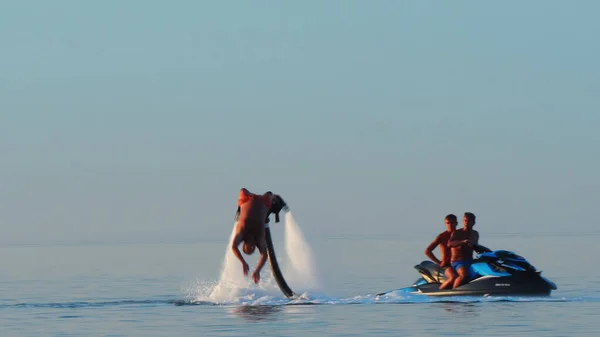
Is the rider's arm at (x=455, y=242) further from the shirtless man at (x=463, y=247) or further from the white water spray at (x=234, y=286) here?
the white water spray at (x=234, y=286)

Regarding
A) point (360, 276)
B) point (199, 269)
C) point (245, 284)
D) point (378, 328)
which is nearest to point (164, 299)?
point (245, 284)

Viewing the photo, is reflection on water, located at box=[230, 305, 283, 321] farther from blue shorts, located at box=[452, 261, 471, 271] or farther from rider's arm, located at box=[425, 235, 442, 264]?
blue shorts, located at box=[452, 261, 471, 271]

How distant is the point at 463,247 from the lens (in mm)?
31719

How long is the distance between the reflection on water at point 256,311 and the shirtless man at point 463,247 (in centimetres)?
383

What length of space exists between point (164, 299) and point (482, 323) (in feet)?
38.5

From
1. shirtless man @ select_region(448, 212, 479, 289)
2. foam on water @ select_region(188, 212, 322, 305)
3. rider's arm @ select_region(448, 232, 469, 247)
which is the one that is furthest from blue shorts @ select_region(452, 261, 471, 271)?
foam on water @ select_region(188, 212, 322, 305)

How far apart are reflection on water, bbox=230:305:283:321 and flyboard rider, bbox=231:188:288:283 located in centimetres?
145

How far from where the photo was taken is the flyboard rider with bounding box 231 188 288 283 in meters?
33.3

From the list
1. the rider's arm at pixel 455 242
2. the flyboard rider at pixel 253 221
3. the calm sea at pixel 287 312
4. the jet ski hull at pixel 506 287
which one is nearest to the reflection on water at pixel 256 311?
the calm sea at pixel 287 312

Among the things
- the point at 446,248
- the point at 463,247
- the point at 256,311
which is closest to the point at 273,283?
the point at 256,311

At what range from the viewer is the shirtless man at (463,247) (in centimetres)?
3133

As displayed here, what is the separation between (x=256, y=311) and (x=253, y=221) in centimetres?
317

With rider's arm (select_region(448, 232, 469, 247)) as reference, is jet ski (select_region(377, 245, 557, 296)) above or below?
below

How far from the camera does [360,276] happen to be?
4925 cm
